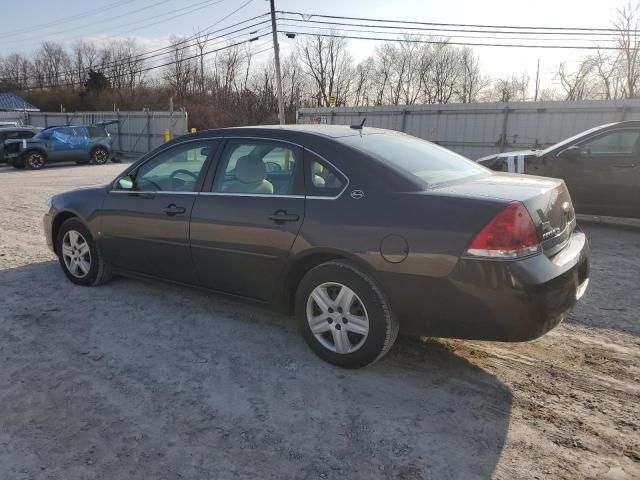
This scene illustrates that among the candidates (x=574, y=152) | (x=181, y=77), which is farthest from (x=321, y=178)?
(x=181, y=77)

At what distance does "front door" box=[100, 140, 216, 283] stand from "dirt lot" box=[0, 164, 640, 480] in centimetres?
43

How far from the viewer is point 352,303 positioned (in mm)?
3158

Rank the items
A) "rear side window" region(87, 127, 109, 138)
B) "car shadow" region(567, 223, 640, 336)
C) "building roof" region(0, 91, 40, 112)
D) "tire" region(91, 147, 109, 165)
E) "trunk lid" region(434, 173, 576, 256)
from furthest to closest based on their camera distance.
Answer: "building roof" region(0, 91, 40, 112)
"tire" region(91, 147, 109, 165)
"rear side window" region(87, 127, 109, 138)
"car shadow" region(567, 223, 640, 336)
"trunk lid" region(434, 173, 576, 256)

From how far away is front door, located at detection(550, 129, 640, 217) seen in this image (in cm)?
719

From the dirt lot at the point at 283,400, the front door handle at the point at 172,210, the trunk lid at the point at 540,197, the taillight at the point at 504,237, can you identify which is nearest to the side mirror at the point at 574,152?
the dirt lot at the point at 283,400

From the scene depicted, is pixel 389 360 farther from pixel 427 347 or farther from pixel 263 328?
pixel 263 328

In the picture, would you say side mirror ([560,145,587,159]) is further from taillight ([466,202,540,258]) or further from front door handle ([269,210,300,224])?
front door handle ([269,210,300,224])

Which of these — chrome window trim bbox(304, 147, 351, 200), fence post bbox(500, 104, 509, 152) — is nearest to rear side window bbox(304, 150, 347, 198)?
chrome window trim bbox(304, 147, 351, 200)

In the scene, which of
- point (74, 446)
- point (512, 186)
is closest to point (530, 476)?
point (512, 186)

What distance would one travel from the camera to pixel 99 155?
2222cm

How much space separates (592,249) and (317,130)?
14.9 ft

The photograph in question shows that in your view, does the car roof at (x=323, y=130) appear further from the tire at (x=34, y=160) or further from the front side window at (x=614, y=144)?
the tire at (x=34, y=160)

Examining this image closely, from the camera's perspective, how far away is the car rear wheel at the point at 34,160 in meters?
19.6

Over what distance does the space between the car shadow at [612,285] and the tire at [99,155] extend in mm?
20231
